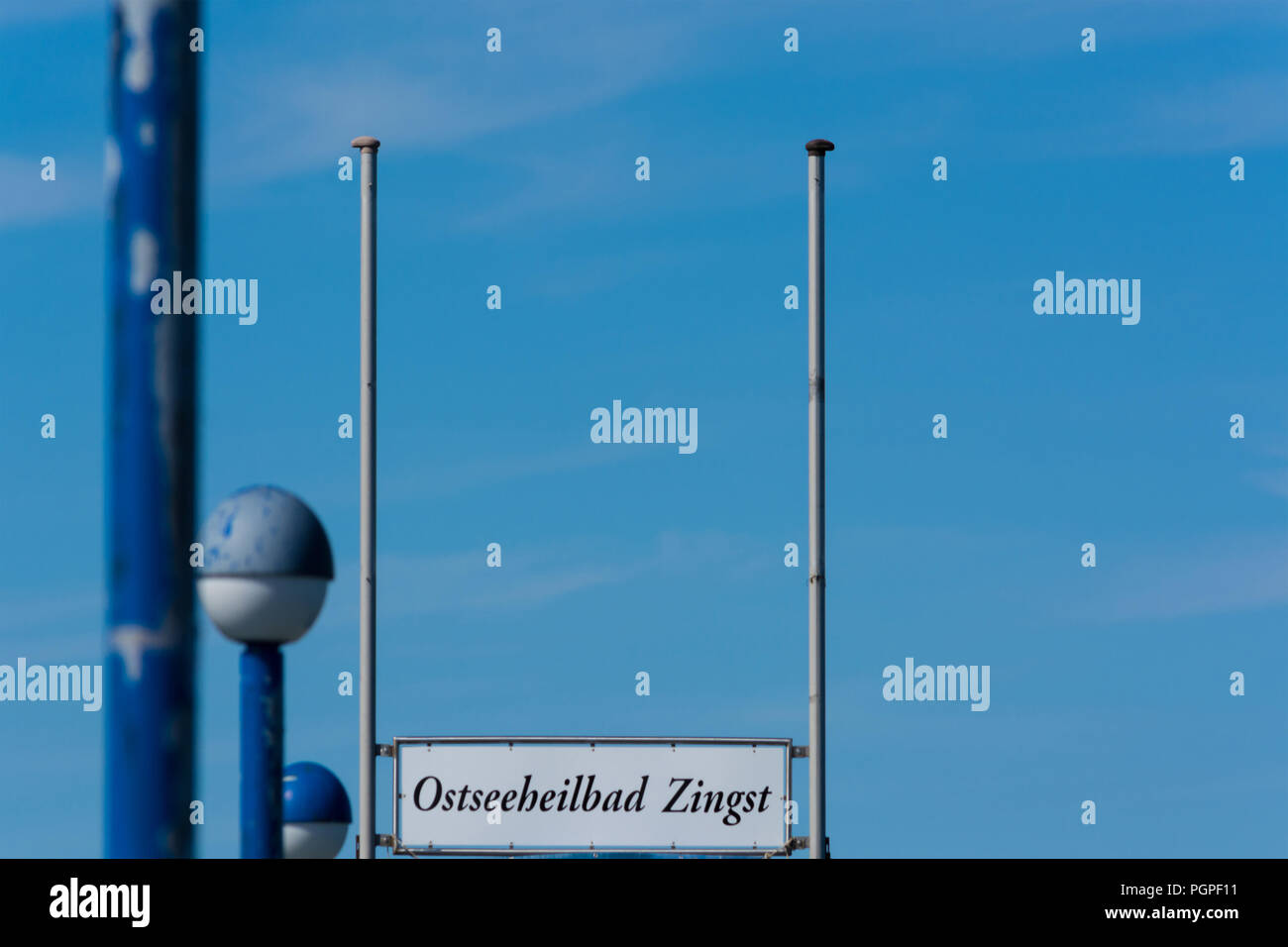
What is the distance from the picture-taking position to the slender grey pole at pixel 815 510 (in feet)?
55.9

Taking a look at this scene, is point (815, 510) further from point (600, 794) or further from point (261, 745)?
point (261, 745)

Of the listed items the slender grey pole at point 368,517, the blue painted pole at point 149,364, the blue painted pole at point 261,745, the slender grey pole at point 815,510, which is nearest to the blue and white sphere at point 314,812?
the slender grey pole at point 368,517

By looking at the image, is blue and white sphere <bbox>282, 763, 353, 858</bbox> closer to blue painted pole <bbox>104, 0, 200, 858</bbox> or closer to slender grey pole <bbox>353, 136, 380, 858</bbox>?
slender grey pole <bbox>353, 136, 380, 858</bbox>

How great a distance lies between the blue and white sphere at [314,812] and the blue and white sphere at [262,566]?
935 cm

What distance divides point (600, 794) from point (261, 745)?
7.03 meters

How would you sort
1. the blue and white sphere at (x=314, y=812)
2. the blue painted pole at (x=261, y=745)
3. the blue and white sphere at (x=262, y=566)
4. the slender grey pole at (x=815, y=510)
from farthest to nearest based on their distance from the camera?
the blue and white sphere at (x=314, y=812)
the slender grey pole at (x=815, y=510)
the blue painted pole at (x=261, y=745)
the blue and white sphere at (x=262, y=566)

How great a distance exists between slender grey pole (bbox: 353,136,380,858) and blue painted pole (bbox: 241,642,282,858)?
5.82 m

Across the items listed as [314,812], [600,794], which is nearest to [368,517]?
[600,794]

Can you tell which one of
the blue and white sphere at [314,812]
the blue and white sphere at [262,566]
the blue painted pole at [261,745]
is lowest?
the blue and white sphere at [314,812]

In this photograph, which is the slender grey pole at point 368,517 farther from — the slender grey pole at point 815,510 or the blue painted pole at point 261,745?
the blue painted pole at point 261,745

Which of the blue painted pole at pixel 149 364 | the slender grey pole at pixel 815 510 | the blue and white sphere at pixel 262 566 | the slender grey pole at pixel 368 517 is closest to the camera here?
the blue painted pole at pixel 149 364

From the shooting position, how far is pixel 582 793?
60.9 feet
